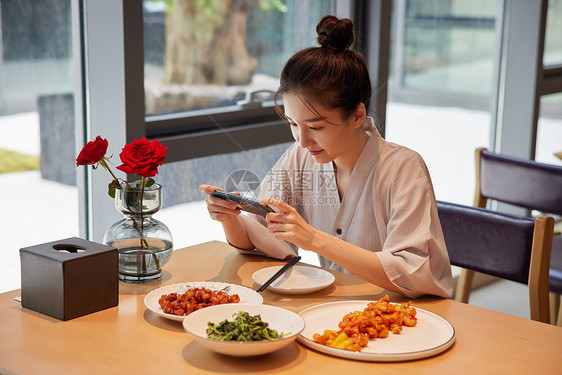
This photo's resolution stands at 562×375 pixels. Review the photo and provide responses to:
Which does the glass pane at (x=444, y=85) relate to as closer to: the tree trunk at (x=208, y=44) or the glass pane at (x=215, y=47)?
the glass pane at (x=215, y=47)

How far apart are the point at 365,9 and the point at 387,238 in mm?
1517

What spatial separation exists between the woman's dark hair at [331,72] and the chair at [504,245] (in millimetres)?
546

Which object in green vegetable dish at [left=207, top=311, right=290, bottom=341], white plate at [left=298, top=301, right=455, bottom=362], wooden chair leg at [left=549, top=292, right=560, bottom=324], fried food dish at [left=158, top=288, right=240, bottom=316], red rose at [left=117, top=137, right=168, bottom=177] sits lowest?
wooden chair leg at [left=549, top=292, right=560, bottom=324]

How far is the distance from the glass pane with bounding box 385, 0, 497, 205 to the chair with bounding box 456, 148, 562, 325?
768 millimetres

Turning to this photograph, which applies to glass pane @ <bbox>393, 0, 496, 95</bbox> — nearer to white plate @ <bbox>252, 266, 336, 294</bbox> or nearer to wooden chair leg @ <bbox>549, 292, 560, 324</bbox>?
wooden chair leg @ <bbox>549, 292, 560, 324</bbox>

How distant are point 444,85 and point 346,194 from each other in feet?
6.22

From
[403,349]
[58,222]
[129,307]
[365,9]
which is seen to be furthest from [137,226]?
[365,9]

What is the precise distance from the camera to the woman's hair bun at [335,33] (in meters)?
1.48

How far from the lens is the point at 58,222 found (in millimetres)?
2066

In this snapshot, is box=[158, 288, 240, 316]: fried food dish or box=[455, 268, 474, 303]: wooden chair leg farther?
box=[455, 268, 474, 303]: wooden chair leg

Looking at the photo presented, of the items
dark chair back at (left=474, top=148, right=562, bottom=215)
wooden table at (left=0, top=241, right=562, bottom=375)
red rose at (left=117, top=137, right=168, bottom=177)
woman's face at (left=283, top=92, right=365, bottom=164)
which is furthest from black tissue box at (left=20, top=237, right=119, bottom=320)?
dark chair back at (left=474, top=148, right=562, bottom=215)

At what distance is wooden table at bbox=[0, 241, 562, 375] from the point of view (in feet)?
3.36

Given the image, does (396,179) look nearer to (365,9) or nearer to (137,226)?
(137,226)

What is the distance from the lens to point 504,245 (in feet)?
5.70
